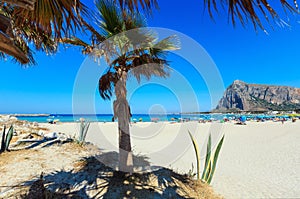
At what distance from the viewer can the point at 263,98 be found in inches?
4087

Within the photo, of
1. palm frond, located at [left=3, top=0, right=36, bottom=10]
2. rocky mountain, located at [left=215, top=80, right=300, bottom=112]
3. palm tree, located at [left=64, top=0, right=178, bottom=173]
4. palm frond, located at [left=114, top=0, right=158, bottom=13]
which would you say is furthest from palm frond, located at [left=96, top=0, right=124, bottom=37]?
rocky mountain, located at [left=215, top=80, right=300, bottom=112]

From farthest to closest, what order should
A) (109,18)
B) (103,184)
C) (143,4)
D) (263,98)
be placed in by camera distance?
(263,98), (103,184), (109,18), (143,4)

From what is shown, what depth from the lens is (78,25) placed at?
1.77 m

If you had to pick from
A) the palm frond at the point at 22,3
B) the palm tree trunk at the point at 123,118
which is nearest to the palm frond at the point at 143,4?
the palm frond at the point at 22,3

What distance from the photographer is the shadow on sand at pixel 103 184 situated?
293 centimetres

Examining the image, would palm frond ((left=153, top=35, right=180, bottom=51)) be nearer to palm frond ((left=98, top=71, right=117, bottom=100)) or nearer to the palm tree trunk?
the palm tree trunk

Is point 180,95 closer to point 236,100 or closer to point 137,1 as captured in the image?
point 137,1

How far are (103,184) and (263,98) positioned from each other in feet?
405

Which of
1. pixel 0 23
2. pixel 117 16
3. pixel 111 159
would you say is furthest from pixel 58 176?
pixel 117 16

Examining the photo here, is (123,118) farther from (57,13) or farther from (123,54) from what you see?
(57,13)

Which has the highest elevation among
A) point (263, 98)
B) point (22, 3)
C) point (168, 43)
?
point (263, 98)

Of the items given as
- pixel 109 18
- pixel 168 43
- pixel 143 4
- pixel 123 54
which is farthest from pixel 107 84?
pixel 143 4

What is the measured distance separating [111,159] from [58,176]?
4.62ft

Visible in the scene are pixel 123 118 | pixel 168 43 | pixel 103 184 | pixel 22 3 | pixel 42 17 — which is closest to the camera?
pixel 22 3
